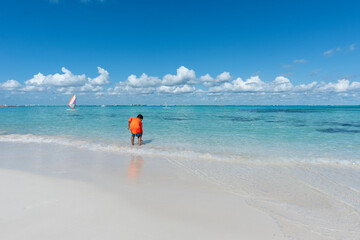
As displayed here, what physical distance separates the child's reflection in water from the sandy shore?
3 cm

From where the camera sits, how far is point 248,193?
540cm

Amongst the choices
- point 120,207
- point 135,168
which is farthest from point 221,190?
point 135,168

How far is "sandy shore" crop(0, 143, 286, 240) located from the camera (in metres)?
3.46

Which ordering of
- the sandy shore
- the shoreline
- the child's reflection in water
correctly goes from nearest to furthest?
the sandy shore, the shoreline, the child's reflection in water

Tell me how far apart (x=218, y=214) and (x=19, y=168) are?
23.5 feet

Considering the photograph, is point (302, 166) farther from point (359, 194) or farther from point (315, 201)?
point (315, 201)

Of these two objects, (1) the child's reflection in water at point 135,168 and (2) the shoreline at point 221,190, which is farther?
(1) the child's reflection in water at point 135,168

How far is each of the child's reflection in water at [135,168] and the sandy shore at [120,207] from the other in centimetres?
3

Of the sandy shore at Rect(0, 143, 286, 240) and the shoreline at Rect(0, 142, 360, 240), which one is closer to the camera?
the sandy shore at Rect(0, 143, 286, 240)

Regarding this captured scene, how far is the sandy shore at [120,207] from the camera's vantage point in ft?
11.4

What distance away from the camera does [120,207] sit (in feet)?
14.3

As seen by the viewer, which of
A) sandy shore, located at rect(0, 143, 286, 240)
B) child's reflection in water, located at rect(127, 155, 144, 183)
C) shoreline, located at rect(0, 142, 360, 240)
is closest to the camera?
sandy shore, located at rect(0, 143, 286, 240)

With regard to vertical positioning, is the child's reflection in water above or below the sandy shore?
below

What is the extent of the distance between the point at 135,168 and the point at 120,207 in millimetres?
3235
